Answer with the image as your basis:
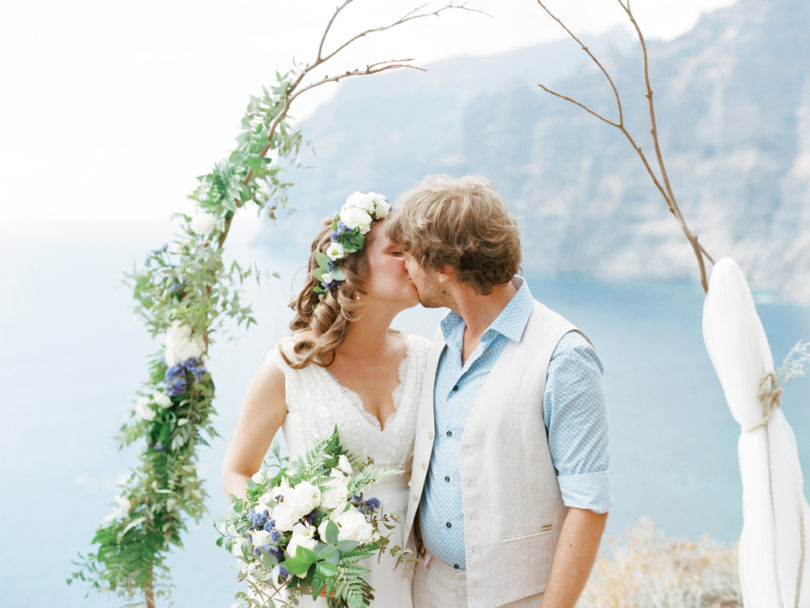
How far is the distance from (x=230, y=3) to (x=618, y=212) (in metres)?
5.95

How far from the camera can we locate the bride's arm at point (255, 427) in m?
2.09

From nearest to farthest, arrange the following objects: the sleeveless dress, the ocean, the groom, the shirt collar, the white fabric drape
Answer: the white fabric drape < the groom < the shirt collar < the sleeveless dress < the ocean

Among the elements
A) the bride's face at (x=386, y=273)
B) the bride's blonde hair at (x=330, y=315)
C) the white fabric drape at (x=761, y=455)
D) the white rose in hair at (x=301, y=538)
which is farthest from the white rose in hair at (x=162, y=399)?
the white fabric drape at (x=761, y=455)

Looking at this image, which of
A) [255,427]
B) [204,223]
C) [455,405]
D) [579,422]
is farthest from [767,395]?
[204,223]

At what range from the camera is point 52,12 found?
4.61 m

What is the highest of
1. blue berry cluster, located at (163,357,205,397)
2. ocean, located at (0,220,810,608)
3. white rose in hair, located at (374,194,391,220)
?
white rose in hair, located at (374,194,391,220)

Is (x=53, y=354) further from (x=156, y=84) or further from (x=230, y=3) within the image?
(x=230, y=3)

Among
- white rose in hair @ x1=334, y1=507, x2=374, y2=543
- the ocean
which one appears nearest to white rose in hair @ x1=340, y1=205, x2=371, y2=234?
white rose in hair @ x1=334, y1=507, x2=374, y2=543

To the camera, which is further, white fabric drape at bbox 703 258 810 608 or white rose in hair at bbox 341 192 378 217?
white rose in hair at bbox 341 192 378 217

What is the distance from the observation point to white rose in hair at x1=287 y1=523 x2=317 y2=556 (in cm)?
155

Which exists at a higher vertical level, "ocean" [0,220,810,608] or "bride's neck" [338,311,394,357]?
"bride's neck" [338,311,394,357]

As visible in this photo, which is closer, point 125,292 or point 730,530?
point 125,292

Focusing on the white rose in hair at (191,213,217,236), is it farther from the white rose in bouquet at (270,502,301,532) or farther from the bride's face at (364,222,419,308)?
the white rose in bouquet at (270,502,301,532)

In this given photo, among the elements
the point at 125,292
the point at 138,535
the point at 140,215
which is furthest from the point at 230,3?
the point at 138,535
